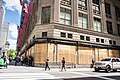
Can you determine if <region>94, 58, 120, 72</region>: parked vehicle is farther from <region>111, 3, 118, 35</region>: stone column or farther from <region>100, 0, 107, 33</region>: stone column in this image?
<region>111, 3, 118, 35</region>: stone column

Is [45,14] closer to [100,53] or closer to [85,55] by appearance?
[85,55]

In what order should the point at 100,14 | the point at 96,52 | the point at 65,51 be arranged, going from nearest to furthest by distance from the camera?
the point at 65,51
the point at 96,52
the point at 100,14

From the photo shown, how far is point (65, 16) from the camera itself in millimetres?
26453

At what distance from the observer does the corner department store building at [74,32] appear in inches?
934

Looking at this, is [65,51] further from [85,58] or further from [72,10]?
[72,10]

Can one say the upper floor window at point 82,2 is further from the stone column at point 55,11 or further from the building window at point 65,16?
the stone column at point 55,11

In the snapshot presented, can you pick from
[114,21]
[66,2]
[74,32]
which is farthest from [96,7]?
[74,32]

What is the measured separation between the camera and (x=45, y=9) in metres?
26.2

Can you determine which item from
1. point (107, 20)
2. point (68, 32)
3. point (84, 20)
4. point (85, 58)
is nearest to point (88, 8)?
point (84, 20)

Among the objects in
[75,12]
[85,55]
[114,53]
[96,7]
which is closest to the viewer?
A: [85,55]

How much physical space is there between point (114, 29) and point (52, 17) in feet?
48.7

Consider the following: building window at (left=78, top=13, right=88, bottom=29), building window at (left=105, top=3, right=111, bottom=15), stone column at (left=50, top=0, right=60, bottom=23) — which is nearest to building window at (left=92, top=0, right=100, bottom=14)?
building window at (left=105, top=3, right=111, bottom=15)

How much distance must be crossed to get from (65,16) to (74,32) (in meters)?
3.21

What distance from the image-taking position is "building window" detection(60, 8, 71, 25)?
2595cm
